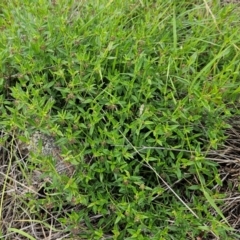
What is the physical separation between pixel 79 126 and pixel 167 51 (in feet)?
1.48

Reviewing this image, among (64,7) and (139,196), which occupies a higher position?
(64,7)

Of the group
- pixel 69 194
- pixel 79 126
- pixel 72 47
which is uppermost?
pixel 72 47

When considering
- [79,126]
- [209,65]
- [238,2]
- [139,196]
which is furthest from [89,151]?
[238,2]

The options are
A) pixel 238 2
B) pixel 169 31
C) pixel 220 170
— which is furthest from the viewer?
pixel 238 2

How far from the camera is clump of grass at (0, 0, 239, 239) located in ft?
5.06

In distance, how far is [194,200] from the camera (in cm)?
158

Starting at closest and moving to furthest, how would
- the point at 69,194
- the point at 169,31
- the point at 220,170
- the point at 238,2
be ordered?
the point at 69,194
the point at 220,170
the point at 169,31
the point at 238,2

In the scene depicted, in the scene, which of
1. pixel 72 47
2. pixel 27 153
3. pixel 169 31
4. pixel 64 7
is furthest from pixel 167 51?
pixel 27 153

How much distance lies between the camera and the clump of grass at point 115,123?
1.54 meters

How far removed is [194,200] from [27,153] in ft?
2.03

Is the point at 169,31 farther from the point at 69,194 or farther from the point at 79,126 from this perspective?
the point at 69,194

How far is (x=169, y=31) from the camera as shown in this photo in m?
1.89

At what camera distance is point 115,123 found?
5.21ft

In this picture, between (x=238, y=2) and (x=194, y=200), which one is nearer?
(x=194, y=200)
